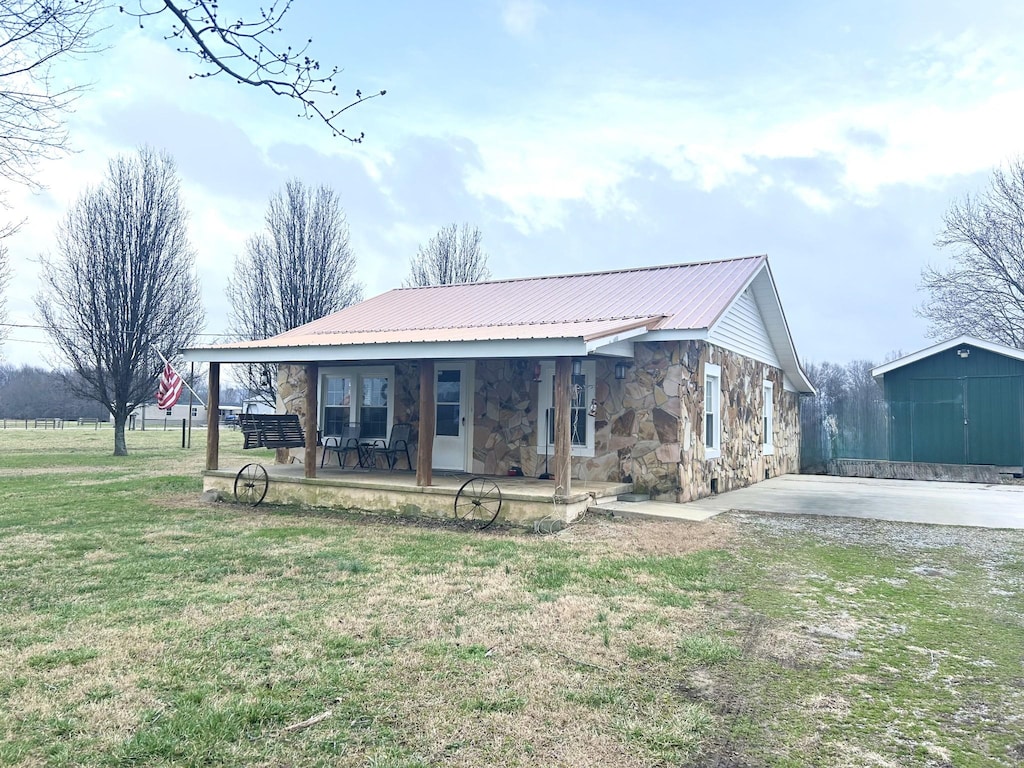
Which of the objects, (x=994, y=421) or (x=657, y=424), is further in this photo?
(x=994, y=421)

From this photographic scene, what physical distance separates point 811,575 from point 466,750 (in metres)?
4.26

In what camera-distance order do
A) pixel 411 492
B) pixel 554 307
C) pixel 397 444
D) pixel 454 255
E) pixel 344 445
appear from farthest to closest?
pixel 454 255, pixel 344 445, pixel 554 307, pixel 397 444, pixel 411 492

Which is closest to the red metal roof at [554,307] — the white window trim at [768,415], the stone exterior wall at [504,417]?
the stone exterior wall at [504,417]

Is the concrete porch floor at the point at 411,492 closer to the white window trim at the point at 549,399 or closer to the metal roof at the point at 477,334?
the white window trim at the point at 549,399

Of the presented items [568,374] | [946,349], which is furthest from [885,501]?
[946,349]

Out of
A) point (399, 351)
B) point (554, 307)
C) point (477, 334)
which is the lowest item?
point (399, 351)

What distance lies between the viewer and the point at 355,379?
1251cm

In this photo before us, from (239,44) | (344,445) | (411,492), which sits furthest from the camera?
(344,445)

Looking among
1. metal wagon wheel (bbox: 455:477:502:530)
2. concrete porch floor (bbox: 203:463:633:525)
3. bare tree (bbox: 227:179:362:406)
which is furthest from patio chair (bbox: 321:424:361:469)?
bare tree (bbox: 227:179:362:406)

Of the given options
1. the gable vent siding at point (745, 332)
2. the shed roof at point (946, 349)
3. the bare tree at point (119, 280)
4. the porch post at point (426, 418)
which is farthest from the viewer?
the bare tree at point (119, 280)

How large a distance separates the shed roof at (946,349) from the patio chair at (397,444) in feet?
40.8

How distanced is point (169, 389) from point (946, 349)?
20682 millimetres

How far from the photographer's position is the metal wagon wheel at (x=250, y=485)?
34.9ft

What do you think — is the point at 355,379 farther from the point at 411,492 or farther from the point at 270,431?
the point at 411,492
